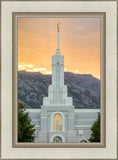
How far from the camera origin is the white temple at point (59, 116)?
14.2ft

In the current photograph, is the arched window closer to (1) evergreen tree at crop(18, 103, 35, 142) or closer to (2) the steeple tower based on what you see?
(2) the steeple tower

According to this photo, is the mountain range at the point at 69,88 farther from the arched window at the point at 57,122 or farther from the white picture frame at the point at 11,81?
the white picture frame at the point at 11,81

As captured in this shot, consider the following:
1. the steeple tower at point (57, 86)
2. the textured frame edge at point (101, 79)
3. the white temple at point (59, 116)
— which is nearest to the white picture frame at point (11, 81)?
the textured frame edge at point (101, 79)

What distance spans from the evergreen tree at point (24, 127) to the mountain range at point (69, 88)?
0.24m

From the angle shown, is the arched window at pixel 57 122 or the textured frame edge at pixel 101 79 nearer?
the textured frame edge at pixel 101 79

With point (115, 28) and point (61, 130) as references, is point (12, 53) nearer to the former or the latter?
point (115, 28)

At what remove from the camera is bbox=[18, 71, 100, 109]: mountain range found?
4.35m

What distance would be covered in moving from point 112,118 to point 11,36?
6.46ft

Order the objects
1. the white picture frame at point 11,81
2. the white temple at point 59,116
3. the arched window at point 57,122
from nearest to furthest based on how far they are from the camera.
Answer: the white picture frame at point 11,81, the white temple at point 59,116, the arched window at point 57,122

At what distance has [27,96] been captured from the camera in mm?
4383

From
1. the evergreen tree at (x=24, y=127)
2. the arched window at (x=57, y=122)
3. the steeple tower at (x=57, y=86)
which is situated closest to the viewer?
the evergreen tree at (x=24, y=127)

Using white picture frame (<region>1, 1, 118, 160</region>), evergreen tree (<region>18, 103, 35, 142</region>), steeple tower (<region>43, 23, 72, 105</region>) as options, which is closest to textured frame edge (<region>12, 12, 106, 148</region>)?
white picture frame (<region>1, 1, 118, 160</region>)

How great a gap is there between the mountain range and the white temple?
13cm

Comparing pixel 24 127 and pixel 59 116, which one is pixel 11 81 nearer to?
pixel 24 127
